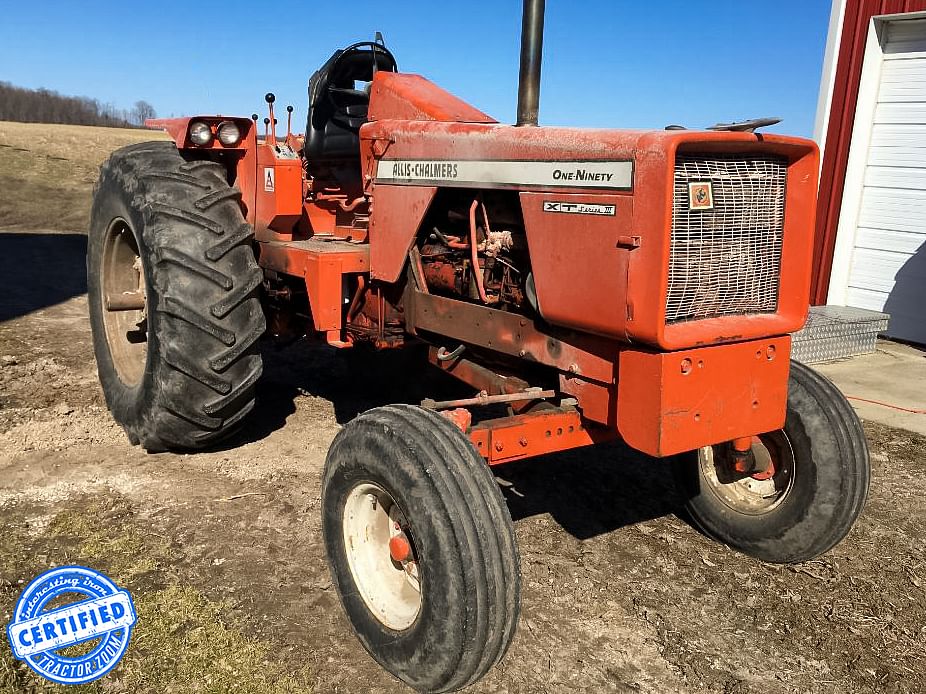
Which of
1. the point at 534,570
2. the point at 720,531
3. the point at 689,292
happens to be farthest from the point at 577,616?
the point at 689,292

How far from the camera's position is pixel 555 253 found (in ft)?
9.05

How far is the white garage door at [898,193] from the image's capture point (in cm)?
800

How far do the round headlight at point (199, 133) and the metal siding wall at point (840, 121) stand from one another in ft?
21.5

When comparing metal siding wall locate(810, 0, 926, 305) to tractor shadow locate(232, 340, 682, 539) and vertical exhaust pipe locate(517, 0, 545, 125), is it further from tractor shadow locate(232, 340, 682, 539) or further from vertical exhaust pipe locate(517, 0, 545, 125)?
vertical exhaust pipe locate(517, 0, 545, 125)

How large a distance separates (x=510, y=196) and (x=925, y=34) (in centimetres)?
696

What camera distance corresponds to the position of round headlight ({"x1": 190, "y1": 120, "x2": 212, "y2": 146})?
4.16 meters

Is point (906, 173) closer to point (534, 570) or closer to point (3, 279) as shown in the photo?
point (534, 570)

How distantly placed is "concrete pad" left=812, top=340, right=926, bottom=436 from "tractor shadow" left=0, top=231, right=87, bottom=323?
23.9 feet

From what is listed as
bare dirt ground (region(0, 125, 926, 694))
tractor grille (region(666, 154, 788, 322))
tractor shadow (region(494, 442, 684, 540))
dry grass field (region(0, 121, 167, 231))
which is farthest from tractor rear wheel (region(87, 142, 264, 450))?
dry grass field (region(0, 121, 167, 231))

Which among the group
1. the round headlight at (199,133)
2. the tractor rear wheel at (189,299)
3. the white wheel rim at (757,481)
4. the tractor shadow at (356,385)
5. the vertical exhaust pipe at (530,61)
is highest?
the vertical exhaust pipe at (530,61)

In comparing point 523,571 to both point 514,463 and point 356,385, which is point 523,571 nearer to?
point 514,463

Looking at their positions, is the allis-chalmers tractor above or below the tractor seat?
below

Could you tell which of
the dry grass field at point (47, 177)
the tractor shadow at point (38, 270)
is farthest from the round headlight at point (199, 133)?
the dry grass field at point (47, 177)

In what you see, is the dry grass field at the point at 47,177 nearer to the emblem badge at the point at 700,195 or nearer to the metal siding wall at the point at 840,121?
the metal siding wall at the point at 840,121
